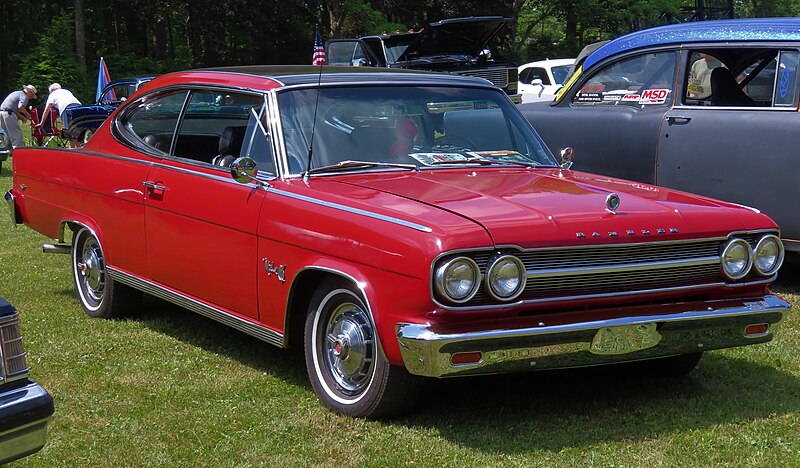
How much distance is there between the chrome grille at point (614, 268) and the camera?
445cm

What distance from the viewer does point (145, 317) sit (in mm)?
7055

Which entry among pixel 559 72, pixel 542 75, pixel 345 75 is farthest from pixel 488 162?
pixel 542 75

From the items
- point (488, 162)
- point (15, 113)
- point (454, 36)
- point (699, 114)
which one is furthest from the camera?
point (454, 36)

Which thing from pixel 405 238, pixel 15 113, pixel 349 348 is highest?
pixel 405 238

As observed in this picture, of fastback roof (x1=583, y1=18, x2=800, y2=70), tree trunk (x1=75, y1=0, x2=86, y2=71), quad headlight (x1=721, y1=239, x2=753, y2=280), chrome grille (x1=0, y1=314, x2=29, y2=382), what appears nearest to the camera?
chrome grille (x1=0, y1=314, x2=29, y2=382)

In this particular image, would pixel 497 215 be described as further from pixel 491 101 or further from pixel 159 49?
pixel 159 49

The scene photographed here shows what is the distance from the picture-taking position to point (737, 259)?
16.3ft

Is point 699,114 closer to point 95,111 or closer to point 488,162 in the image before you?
point 488,162

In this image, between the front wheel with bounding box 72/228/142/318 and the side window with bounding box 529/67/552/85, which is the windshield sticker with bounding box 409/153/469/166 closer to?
the front wheel with bounding box 72/228/142/318

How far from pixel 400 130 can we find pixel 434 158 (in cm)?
23

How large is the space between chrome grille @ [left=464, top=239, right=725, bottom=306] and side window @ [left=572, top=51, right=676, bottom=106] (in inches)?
136

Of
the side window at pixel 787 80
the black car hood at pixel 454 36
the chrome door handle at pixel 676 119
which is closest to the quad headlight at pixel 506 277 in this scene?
the side window at pixel 787 80

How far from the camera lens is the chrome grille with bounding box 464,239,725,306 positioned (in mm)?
4445

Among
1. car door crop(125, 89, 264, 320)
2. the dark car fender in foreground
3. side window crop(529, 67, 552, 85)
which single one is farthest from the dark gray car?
side window crop(529, 67, 552, 85)
